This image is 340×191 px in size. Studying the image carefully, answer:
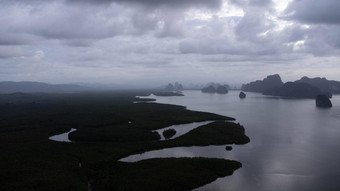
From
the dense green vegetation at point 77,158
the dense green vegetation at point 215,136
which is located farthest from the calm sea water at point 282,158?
the dense green vegetation at point 77,158

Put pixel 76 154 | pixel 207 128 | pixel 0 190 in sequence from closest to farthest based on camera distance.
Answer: pixel 0 190, pixel 76 154, pixel 207 128

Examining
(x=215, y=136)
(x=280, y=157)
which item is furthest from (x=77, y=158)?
(x=280, y=157)

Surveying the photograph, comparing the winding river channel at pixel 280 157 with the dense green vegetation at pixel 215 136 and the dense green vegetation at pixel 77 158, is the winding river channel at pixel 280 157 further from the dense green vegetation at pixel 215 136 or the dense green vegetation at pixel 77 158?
the dense green vegetation at pixel 77 158

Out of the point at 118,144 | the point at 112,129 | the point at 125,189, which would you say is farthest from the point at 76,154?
the point at 112,129

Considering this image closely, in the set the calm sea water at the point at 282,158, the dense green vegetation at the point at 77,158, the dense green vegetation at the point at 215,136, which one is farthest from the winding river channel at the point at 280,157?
the dense green vegetation at the point at 77,158

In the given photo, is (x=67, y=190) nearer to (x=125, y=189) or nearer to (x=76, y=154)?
(x=125, y=189)

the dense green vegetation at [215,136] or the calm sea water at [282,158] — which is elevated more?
the dense green vegetation at [215,136]

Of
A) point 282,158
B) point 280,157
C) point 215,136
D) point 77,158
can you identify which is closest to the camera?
point 77,158

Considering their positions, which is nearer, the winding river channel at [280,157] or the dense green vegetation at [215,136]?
the winding river channel at [280,157]

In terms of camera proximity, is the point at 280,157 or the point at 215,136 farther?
the point at 215,136

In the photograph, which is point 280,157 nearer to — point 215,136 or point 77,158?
point 215,136

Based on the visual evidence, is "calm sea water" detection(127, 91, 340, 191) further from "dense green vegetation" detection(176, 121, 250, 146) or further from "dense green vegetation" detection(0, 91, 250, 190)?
"dense green vegetation" detection(0, 91, 250, 190)
